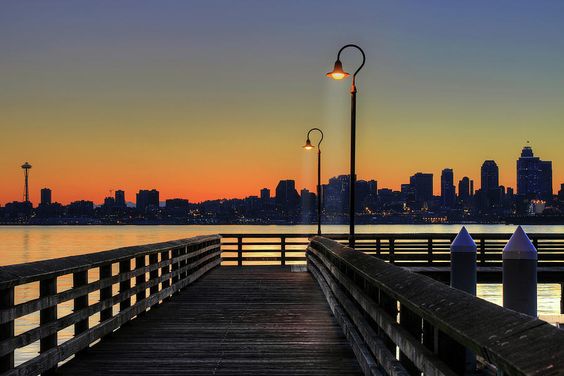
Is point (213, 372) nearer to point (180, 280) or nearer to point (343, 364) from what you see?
point (343, 364)

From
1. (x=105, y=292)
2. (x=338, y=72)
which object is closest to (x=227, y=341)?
(x=105, y=292)

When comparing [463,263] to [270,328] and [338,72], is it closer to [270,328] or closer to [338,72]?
[270,328]

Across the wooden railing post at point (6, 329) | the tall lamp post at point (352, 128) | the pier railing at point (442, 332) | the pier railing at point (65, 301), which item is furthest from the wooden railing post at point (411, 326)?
the tall lamp post at point (352, 128)

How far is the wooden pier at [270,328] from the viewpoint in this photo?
3484mm

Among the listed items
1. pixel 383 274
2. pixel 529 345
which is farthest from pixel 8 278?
pixel 529 345

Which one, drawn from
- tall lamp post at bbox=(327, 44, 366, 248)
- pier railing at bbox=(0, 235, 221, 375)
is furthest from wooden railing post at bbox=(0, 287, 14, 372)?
tall lamp post at bbox=(327, 44, 366, 248)

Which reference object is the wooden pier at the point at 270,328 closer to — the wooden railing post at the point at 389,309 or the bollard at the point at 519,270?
the wooden railing post at the point at 389,309

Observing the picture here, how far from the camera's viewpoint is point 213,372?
852cm

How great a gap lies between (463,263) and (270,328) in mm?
3402

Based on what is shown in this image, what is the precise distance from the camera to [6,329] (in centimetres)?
679

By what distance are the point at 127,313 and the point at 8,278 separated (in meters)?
5.62

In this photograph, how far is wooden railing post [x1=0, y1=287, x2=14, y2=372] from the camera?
22.0ft

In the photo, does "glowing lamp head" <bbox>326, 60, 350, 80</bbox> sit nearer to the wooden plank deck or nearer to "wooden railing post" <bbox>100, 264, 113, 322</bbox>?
the wooden plank deck

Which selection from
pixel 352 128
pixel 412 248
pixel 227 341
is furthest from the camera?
pixel 412 248
